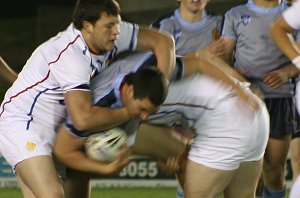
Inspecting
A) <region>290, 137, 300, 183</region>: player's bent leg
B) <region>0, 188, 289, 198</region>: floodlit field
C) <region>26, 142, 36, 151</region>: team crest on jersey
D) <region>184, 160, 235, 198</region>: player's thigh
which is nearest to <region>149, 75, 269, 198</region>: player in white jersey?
<region>184, 160, 235, 198</region>: player's thigh

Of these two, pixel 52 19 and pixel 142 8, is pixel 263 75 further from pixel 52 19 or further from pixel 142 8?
pixel 52 19

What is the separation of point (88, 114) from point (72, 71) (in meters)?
0.28

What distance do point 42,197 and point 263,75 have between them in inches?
94.9

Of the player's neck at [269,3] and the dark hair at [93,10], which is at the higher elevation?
the dark hair at [93,10]

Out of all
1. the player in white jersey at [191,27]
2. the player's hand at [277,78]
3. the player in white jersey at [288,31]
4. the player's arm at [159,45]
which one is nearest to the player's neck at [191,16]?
the player in white jersey at [191,27]

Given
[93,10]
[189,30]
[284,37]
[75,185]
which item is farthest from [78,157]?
[189,30]

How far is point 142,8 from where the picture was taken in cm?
1282

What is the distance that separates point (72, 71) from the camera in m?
5.62

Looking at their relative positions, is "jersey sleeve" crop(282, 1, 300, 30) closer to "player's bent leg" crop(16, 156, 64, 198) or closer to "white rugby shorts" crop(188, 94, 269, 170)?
"white rugby shorts" crop(188, 94, 269, 170)

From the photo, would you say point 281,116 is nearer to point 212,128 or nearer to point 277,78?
point 277,78

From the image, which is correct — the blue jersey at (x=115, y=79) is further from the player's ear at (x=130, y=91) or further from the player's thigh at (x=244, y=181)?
the player's thigh at (x=244, y=181)

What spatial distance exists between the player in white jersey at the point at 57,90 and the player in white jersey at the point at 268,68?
162cm

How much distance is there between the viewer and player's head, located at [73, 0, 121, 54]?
18.8 ft

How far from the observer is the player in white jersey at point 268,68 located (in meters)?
7.34
